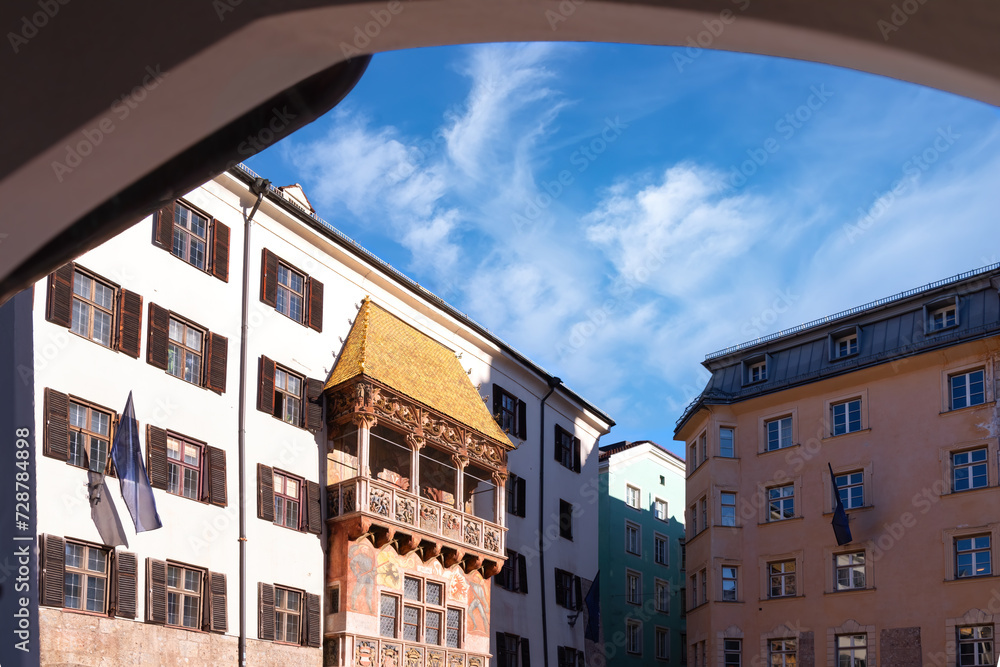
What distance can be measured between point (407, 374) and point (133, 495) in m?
10.3

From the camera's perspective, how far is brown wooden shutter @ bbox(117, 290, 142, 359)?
22734mm

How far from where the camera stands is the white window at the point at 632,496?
4956cm

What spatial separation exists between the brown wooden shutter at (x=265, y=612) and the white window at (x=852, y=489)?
68.8ft

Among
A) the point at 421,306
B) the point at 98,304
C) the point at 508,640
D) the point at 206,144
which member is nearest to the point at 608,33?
the point at 206,144

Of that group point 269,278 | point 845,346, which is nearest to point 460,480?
point 269,278

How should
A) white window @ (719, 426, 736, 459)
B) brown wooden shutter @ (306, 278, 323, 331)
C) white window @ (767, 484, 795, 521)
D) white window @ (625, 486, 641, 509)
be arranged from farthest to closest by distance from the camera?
white window @ (625, 486, 641, 509) → white window @ (719, 426, 736, 459) → white window @ (767, 484, 795, 521) → brown wooden shutter @ (306, 278, 323, 331)

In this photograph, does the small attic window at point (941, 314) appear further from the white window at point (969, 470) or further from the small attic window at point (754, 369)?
the small attic window at point (754, 369)

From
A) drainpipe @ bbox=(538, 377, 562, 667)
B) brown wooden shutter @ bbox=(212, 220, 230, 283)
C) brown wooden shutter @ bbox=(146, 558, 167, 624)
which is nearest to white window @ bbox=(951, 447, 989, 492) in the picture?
drainpipe @ bbox=(538, 377, 562, 667)

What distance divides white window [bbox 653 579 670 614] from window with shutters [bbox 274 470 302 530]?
2690cm

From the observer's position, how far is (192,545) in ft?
76.5

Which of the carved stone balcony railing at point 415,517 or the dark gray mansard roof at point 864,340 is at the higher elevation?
the dark gray mansard roof at point 864,340

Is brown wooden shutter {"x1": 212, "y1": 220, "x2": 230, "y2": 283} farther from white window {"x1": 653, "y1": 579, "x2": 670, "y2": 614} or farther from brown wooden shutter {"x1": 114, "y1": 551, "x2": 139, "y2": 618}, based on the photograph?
white window {"x1": 653, "y1": 579, "x2": 670, "y2": 614}

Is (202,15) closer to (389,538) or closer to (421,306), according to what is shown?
(389,538)

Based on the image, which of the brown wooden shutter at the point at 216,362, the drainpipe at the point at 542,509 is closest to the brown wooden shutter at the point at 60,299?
the brown wooden shutter at the point at 216,362
